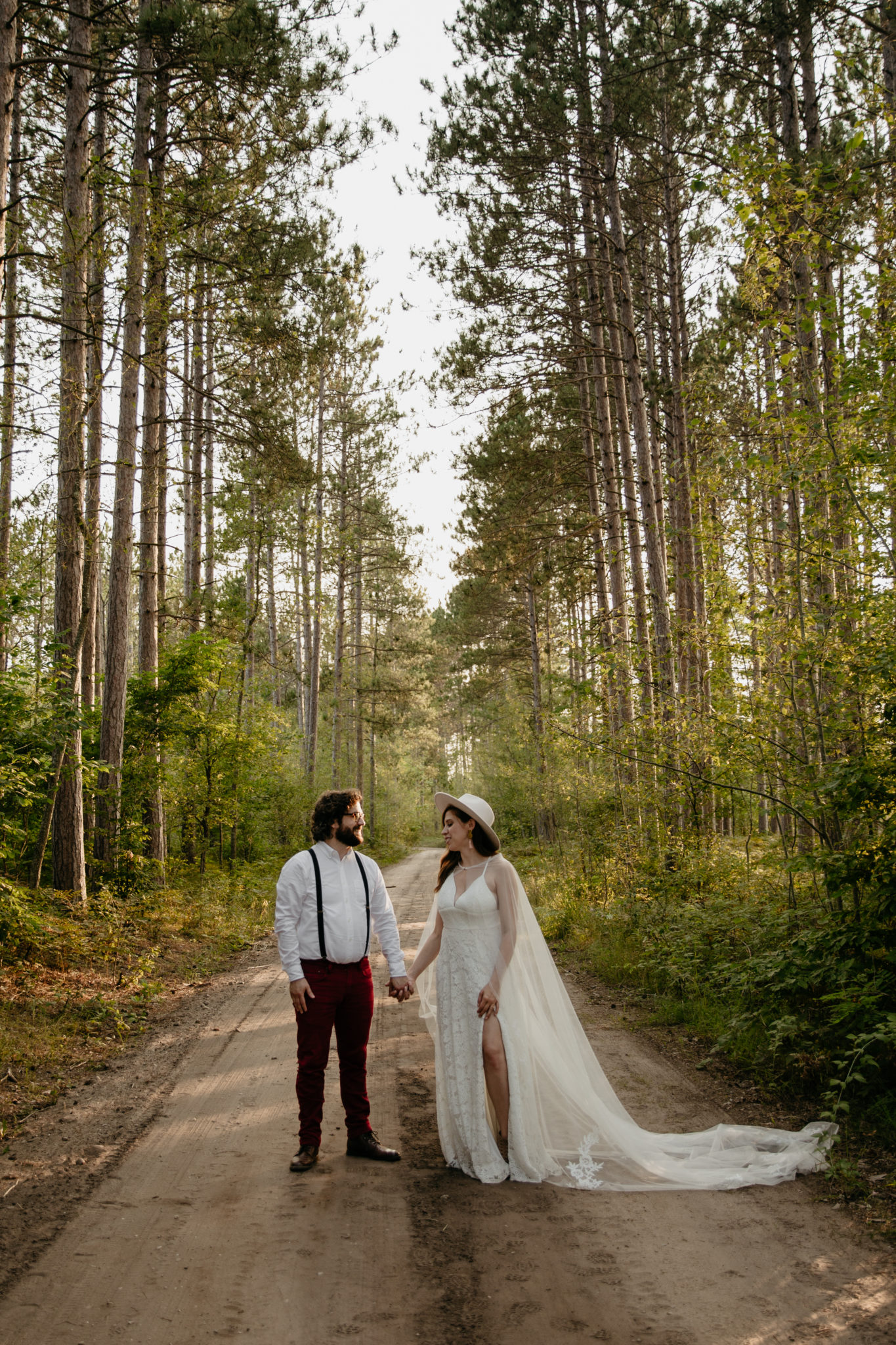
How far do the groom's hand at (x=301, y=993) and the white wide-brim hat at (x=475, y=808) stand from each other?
1276 millimetres

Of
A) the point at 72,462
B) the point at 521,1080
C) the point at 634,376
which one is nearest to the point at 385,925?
the point at 521,1080

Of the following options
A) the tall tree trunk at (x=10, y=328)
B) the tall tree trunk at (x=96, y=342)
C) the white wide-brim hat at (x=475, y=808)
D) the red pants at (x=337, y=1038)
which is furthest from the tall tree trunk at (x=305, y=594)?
the red pants at (x=337, y=1038)

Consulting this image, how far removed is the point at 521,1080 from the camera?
465 cm

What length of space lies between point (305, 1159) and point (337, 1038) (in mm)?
603

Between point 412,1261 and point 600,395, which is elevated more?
point 600,395

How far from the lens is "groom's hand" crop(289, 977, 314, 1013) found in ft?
15.3

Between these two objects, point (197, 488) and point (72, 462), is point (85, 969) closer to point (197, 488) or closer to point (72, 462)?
point (72, 462)

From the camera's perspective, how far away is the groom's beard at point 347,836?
498 centimetres

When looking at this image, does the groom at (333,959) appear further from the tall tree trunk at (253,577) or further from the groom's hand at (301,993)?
the tall tree trunk at (253,577)

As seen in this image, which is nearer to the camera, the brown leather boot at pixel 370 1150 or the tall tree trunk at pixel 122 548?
the brown leather boot at pixel 370 1150

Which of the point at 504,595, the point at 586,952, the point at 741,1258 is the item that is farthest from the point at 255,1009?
the point at 504,595

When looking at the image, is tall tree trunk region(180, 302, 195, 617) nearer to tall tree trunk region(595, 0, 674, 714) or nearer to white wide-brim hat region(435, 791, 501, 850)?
tall tree trunk region(595, 0, 674, 714)

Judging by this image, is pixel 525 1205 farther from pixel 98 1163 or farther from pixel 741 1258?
pixel 98 1163

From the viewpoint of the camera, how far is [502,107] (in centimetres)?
1178
